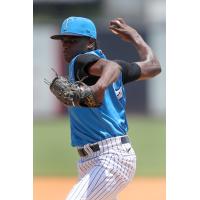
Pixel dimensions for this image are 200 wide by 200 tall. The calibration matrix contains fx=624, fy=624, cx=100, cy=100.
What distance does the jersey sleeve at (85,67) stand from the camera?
394 cm

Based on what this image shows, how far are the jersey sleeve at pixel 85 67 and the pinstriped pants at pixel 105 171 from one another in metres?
0.46

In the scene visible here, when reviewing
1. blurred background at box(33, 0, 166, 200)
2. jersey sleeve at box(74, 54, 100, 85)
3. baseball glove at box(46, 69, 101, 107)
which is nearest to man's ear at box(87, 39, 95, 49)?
jersey sleeve at box(74, 54, 100, 85)

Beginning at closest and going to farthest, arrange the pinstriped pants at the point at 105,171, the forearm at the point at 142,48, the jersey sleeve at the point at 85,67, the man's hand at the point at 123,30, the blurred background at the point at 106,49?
1. the jersey sleeve at the point at 85,67
2. the pinstriped pants at the point at 105,171
3. the forearm at the point at 142,48
4. the man's hand at the point at 123,30
5. the blurred background at the point at 106,49

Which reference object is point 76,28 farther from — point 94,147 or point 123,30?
point 94,147

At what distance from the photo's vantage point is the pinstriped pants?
4066 mm

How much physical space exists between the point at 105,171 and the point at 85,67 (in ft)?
2.30

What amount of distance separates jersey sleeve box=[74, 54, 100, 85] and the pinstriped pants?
46cm

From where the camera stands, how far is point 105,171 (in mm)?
4098

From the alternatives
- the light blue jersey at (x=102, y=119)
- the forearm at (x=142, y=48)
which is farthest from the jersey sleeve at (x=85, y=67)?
the forearm at (x=142, y=48)

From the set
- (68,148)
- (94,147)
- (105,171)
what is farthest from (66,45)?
(68,148)

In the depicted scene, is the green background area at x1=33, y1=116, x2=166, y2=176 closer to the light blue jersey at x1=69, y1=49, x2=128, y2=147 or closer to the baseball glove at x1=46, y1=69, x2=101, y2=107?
the light blue jersey at x1=69, y1=49, x2=128, y2=147

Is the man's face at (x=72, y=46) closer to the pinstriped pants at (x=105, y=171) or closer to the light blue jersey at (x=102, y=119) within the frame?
the light blue jersey at (x=102, y=119)
